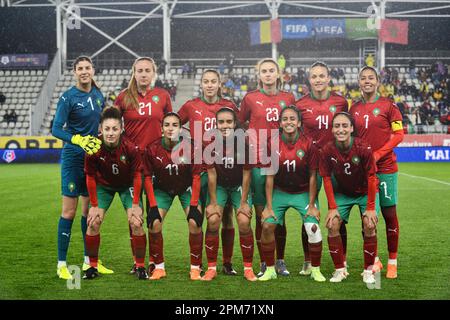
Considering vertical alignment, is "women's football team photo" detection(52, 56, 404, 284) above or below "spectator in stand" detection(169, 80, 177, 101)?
below

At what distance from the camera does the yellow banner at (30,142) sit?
2652cm

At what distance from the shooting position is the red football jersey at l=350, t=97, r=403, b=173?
6863 mm

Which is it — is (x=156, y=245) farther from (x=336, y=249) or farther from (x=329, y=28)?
(x=329, y=28)

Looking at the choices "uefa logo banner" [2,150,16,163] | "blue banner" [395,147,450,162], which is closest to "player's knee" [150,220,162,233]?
"blue banner" [395,147,450,162]

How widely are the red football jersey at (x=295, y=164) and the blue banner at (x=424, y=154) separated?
66.8 ft

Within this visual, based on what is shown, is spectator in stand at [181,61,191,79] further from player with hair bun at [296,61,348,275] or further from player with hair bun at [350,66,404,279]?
player with hair bun at [350,66,404,279]

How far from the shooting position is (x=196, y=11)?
119 feet

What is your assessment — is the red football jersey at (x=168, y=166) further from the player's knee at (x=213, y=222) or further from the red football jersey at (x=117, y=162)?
the player's knee at (x=213, y=222)

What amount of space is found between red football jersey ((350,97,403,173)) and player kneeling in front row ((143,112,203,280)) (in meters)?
1.67

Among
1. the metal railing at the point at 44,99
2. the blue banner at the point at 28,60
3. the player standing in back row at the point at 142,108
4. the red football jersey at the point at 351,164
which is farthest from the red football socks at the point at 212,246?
the blue banner at the point at 28,60

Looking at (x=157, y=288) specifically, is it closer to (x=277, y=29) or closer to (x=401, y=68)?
(x=277, y=29)

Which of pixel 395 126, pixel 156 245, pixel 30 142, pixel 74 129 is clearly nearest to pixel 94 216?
pixel 156 245

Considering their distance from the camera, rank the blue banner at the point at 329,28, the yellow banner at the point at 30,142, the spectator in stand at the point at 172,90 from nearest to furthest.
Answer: the yellow banner at the point at 30,142, the spectator in stand at the point at 172,90, the blue banner at the point at 329,28

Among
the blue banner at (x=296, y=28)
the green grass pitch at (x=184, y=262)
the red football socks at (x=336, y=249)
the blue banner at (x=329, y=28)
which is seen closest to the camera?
the green grass pitch at (x=184, y=262)
